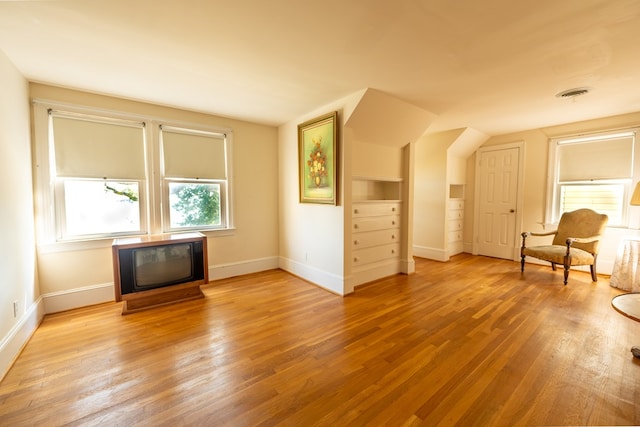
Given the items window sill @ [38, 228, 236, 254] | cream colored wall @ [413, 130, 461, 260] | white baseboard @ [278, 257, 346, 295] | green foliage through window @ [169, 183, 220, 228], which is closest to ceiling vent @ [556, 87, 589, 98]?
cream colored wall @ [413, 130, 461, 260]

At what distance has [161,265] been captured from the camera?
9.73 ft

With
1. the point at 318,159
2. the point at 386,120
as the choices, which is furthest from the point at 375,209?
the point at 386,120

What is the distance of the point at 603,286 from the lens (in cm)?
344

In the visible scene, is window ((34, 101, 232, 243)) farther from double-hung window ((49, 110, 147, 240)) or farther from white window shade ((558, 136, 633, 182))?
white window shade ((558, 136, 633, 182))

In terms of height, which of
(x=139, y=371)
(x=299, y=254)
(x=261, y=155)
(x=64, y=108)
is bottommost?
(x=139, y=371)

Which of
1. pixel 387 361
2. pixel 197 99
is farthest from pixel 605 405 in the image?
pixel 197 99

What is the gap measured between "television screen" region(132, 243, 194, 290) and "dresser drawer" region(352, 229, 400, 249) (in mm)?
2126

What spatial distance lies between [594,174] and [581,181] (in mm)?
174

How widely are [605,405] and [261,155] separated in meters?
4.35

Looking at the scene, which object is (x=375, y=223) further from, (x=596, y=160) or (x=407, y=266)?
(x=596, y=160)

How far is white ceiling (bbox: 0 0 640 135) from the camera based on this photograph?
1.61 m

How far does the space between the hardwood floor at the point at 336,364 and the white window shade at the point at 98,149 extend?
5.17 ft

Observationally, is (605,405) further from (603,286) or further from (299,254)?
(299,254)

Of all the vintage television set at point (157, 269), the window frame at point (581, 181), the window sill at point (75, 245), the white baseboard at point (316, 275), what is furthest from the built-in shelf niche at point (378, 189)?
the window sill at point (75, 245)
